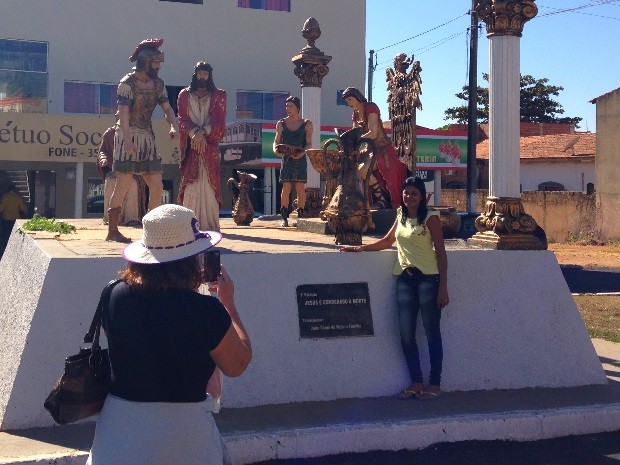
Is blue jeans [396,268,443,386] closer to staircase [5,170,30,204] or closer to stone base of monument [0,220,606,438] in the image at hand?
stone base of monument [0,220,606,438]

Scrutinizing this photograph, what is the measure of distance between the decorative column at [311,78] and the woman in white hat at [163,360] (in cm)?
974

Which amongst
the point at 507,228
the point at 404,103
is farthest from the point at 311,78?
the point at 507,228

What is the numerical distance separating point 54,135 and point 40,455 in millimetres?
21453

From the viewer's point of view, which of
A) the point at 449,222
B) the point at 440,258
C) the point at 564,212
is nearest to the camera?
the point at 440,258

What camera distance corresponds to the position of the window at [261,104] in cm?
3145

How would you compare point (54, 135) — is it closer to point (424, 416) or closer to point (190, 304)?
point (424, 416)

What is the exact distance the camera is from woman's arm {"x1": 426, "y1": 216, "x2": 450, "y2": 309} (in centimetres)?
700

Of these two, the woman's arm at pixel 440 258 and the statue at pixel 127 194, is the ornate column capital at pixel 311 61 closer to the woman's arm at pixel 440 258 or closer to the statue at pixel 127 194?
the statue at pixel 127 194

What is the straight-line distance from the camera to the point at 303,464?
5.95 metres

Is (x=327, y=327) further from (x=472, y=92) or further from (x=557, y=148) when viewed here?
(x=557, y=148)

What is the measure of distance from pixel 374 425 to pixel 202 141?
4355mm

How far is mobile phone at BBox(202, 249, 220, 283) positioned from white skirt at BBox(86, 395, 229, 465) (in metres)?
0.51

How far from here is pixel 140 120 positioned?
973 centimetres

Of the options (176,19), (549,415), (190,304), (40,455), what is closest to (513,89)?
(549,415)
